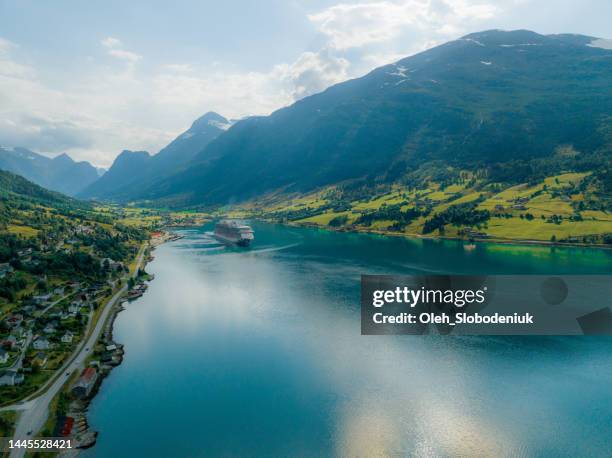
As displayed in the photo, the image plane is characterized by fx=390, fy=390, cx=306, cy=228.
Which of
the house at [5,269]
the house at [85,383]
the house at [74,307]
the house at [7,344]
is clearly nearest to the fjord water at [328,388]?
the house at [85,383]

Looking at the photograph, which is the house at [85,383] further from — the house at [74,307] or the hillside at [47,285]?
the house at [74,307]

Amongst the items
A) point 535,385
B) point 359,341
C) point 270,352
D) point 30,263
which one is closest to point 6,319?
point 30,263

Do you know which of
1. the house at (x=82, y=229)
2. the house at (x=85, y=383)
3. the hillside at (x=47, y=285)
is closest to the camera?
the house at (x=85, y=383)

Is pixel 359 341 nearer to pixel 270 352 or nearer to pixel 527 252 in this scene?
pixel 270 352

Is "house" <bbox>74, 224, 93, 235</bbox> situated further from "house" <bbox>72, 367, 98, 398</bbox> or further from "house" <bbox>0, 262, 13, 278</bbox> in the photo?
"house" <bbox>72, 367, 98, 398</bbox>

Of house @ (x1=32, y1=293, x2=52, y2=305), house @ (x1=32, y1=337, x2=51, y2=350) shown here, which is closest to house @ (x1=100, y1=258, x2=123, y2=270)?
house @ (x1=32, y1=293, x2=52, y2=305)

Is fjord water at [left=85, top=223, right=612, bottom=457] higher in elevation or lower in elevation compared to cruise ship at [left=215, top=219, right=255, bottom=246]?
lower
